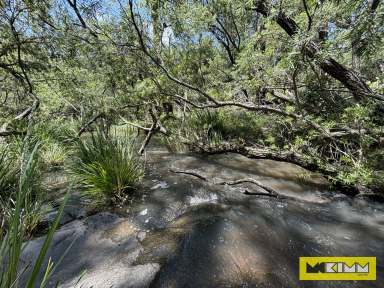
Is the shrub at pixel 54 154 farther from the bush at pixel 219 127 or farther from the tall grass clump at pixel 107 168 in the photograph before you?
the bush at pixel 219 127

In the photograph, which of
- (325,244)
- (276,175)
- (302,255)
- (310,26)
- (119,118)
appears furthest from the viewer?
(119,118)

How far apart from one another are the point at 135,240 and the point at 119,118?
4671mm

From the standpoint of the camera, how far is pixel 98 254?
237 cm

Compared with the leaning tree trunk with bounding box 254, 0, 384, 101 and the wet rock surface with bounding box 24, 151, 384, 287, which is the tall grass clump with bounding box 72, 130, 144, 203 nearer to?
the wet rock surface with bounding box 24, 151, 384, 287

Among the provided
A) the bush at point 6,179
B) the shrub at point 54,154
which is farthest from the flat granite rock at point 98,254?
the shrub at point 54,154

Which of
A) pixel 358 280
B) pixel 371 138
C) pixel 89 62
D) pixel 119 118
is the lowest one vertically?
pixel 358 280

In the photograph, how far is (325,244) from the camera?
8.39 feet

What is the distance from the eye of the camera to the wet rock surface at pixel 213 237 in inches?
80.0

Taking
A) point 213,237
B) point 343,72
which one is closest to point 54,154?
point 213,237

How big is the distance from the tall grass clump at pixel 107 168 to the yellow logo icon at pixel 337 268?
2599mm

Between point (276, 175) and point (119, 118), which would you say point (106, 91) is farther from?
point (276, 175)

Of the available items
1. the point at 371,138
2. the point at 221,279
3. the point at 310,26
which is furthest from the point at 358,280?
the point at 310,26

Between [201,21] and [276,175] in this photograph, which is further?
[201,21]

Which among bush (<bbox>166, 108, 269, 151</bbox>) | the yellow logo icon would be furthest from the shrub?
the yellow logo icon
